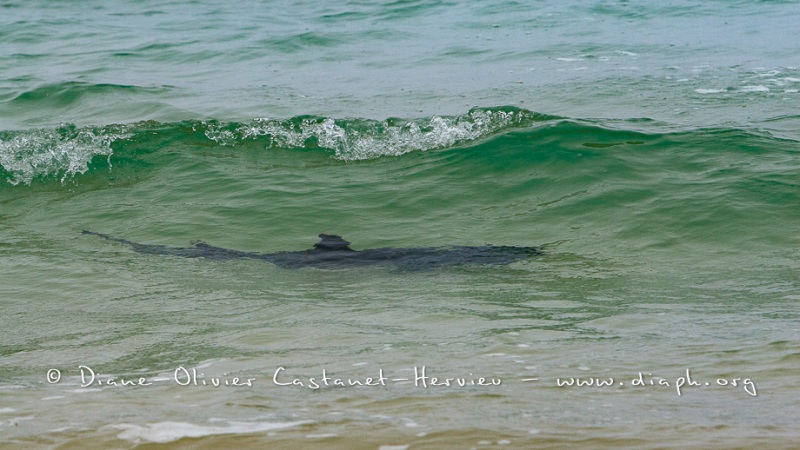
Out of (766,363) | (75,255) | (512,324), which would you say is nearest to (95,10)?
(75,255)

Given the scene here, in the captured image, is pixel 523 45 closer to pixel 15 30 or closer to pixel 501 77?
pixel 501 77

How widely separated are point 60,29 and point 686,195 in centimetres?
1643

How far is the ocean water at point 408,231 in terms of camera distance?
3.89 m

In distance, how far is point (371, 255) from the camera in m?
7.64

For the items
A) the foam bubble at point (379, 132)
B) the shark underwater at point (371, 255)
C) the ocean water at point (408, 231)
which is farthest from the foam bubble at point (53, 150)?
the shark underwater at point (371, 255)

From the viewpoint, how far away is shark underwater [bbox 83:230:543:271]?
24.2 feet

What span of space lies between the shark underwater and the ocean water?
0.17 meters

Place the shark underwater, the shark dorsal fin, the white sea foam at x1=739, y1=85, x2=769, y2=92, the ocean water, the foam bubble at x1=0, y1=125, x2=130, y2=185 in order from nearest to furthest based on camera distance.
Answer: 1. the ocean water
2. the shark underwater
3. the shark dorsal fin
4. the foam bubble at x1=0, y1=125, x2=130, y2=185
5. the white sea foam at x1=739, y1=85, x2=769, y2=92

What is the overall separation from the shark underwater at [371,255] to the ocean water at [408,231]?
168 millimetres

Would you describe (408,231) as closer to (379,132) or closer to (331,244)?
(331,244)

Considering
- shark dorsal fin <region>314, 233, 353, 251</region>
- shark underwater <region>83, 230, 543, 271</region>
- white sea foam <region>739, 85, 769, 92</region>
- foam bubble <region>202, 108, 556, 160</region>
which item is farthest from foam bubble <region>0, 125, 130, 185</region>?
white sea foam <region>739, 85, 769, 92</region>

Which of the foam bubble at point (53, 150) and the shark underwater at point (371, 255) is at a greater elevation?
the foam bubble at point (53, 150)

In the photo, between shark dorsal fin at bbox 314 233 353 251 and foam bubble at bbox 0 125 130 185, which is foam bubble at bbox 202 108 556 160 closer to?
foam bubble at bbox 0 125 130 185

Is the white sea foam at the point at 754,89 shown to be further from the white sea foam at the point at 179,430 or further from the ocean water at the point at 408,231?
the white sea foam at the point at 179,430
